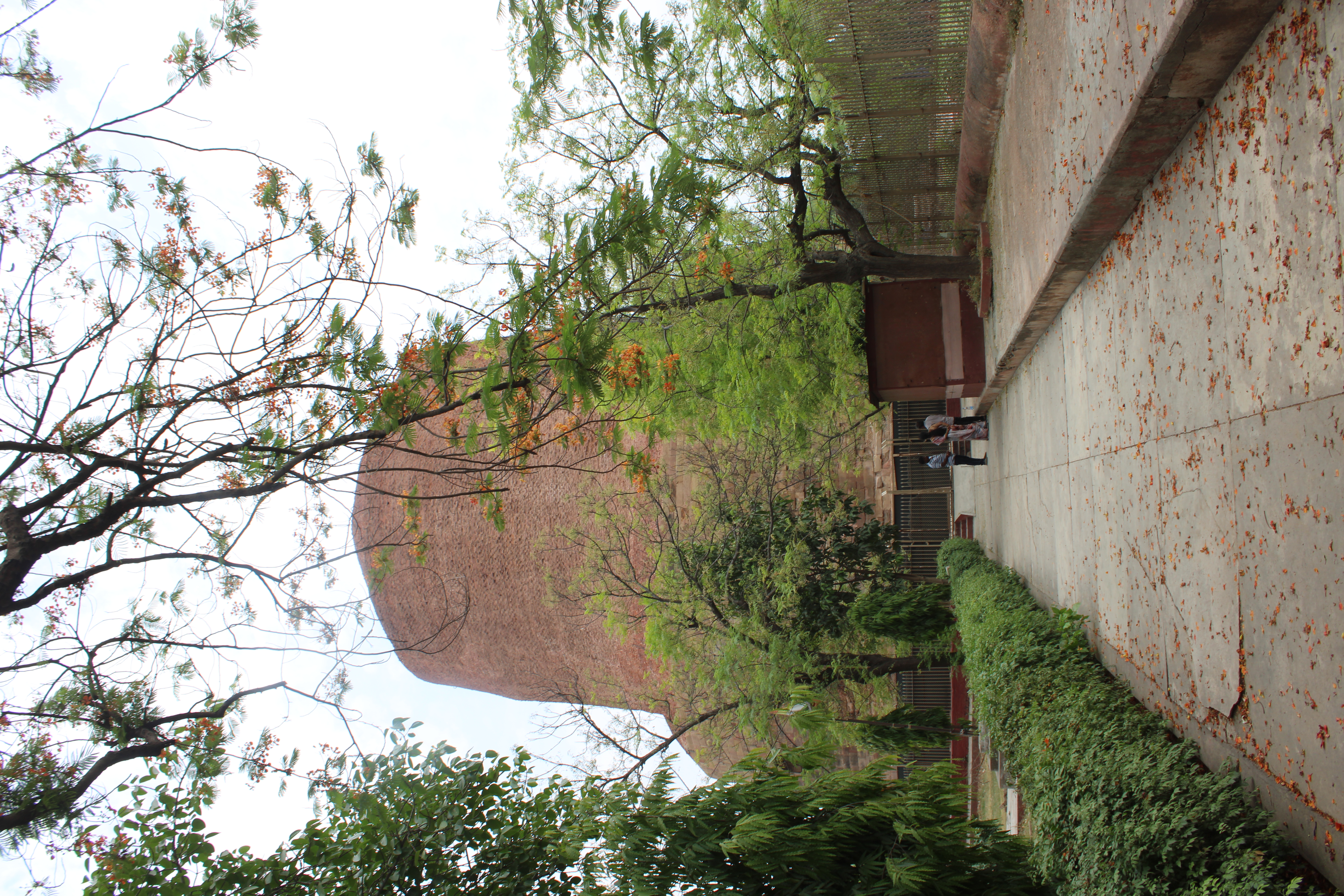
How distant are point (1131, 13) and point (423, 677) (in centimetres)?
1557

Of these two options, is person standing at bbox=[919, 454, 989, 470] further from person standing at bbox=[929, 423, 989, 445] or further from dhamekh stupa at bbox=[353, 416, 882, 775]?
dhamekh stupa at bbox=[353, 416, 882, 775]

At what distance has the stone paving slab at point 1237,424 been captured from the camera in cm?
210

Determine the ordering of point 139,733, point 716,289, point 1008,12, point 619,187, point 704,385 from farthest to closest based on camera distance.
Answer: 1. point 704,385
2. point 716,289
3. point 1008,12
4. point 139,733
5. point 619,187

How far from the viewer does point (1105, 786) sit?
290 centimetres

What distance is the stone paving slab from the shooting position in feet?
6.89

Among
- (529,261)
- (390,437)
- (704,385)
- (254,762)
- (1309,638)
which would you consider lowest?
(254,762)

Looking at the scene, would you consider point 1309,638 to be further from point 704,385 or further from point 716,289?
point 704,385

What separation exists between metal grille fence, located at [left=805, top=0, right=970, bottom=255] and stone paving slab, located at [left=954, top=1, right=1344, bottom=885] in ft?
10.0

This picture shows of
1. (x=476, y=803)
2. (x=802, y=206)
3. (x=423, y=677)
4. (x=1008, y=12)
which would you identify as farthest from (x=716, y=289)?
(x=423, y=677)

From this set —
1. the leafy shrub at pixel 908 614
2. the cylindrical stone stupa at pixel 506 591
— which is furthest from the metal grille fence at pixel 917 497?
the cylindrical stone stupa at pixel 506 591

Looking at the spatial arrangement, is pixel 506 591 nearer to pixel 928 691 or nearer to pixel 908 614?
pixel 908 614

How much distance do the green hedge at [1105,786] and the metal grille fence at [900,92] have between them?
5.02 metres

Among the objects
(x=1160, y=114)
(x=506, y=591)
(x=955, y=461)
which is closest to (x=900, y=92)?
(x=955, y=461)

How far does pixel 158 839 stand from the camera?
13.0 ft
